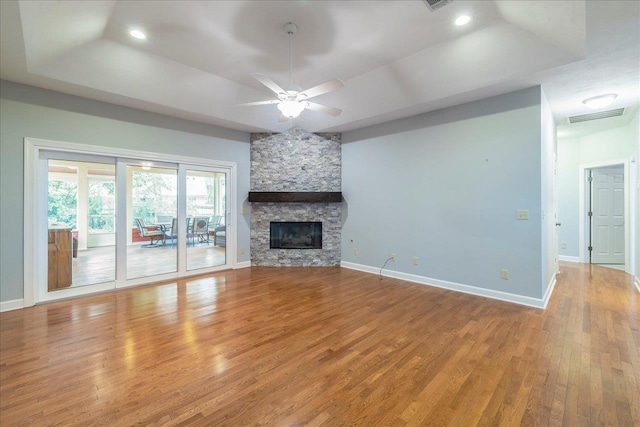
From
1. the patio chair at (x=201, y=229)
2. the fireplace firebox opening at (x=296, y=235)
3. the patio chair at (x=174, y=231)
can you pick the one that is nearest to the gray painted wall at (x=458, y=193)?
the fireplace firebox opening at (x=296, y=235)

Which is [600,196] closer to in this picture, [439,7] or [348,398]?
[439,7]

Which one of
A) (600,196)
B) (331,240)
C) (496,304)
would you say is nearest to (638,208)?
(600,196)

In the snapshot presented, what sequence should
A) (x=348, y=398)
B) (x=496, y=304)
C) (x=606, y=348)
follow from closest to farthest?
1. (x=348, y=398)
2. (x=606, y=348)
3. (x=496, y=304)

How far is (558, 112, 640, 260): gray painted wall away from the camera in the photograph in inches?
226

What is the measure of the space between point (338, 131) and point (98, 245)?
15.7 ft

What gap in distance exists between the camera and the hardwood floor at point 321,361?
5.89ft

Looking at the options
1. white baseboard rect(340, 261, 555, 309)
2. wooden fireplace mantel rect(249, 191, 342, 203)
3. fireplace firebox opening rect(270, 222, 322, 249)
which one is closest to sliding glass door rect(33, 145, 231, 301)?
wooden fireplace mantel rect(249, 191, 342, 203)

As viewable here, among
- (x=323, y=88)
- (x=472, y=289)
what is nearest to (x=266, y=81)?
(x=323, y=88)

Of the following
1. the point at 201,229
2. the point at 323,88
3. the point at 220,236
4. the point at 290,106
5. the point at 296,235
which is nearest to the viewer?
the point at 323,88

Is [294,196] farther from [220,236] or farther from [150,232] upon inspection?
[150,232]

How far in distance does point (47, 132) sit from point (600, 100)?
7648mm

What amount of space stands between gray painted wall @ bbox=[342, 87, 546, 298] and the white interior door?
4063 mm

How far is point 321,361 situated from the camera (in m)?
2.37

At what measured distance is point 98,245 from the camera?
430 centimetres
